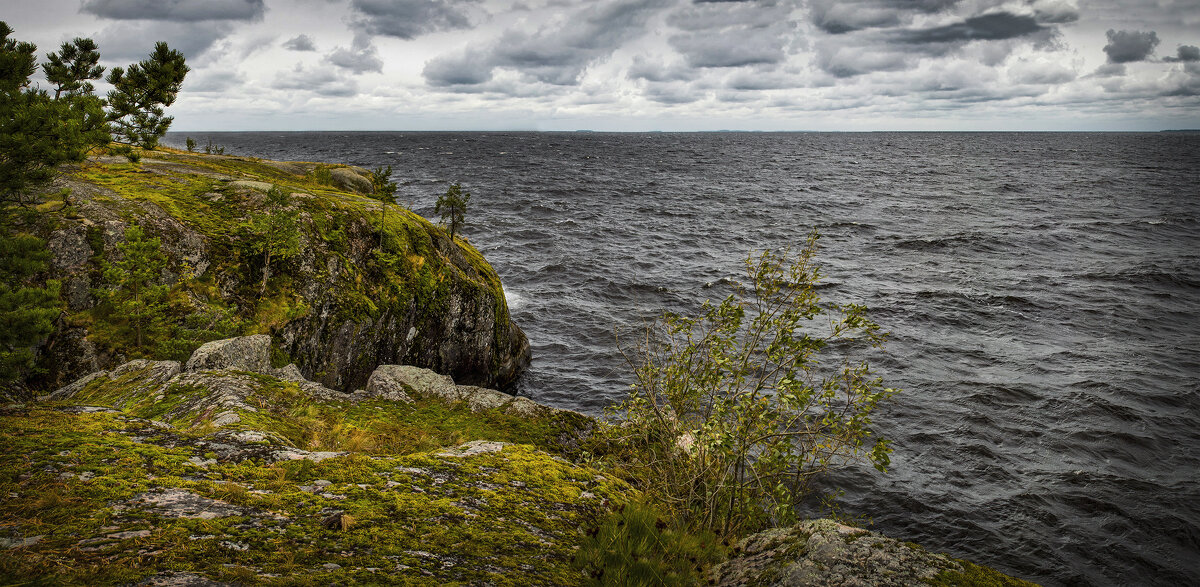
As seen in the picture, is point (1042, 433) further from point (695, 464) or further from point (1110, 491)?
point (695, 464)

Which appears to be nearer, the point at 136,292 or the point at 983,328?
the point at 136,292

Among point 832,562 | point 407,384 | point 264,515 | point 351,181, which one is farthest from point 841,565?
point 351,181

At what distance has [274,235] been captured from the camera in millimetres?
15242

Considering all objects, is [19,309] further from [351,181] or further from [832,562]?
[351,181]

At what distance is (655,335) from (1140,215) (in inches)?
2456

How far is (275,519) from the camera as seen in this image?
4637 mm

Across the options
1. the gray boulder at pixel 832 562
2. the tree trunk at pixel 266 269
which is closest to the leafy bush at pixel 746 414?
the gray boulder at pixel 832 562

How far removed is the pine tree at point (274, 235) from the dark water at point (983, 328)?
35.3ft

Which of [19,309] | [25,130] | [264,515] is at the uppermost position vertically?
[25,130]

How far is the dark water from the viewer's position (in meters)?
15.7

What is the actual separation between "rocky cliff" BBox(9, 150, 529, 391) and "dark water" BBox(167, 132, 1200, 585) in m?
5.89

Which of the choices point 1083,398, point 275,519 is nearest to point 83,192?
point 275,519

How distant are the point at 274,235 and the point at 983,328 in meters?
31.0

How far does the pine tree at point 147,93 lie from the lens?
16.0m
